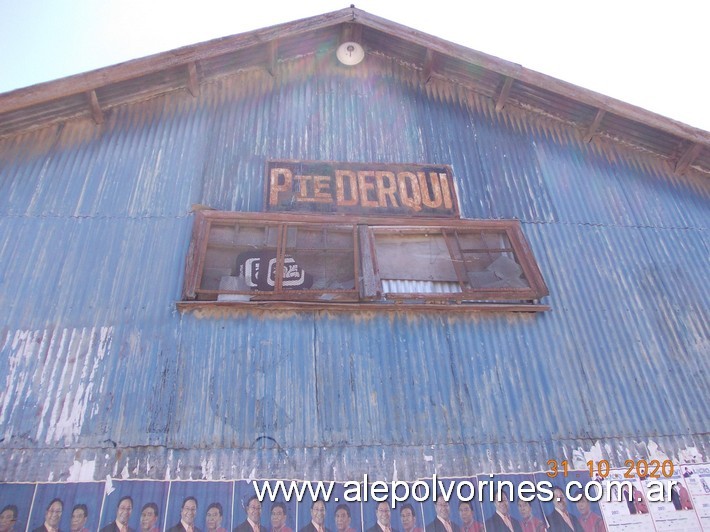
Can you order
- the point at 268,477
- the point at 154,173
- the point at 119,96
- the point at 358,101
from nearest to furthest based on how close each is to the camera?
the point at 268,477
the point at 154,173
the point at 119,96
the point at 358,101

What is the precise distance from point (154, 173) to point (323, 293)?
332cm

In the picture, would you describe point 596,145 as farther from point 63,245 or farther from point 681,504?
point 63,245

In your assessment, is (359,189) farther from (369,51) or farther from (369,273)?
(369,51)

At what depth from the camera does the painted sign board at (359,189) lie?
771 centimetres

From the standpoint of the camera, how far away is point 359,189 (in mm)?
7914

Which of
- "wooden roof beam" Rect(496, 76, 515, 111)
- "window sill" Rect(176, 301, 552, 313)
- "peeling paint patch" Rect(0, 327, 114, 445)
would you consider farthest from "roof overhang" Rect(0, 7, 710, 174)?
"window sill" Rect(176, 301, 552, 313)

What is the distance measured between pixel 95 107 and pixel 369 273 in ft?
17.0

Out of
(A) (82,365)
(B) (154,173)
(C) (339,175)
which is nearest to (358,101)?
(C) (339,175)

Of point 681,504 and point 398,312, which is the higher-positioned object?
point 398,312

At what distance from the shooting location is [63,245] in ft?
22.6

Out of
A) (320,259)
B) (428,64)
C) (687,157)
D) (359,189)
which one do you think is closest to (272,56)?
(428,64)

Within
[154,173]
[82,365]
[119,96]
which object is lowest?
[82,365]

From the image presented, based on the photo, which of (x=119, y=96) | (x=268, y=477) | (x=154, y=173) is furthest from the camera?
(x=119, y=96)

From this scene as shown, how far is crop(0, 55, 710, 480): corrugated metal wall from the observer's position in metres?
5.86
